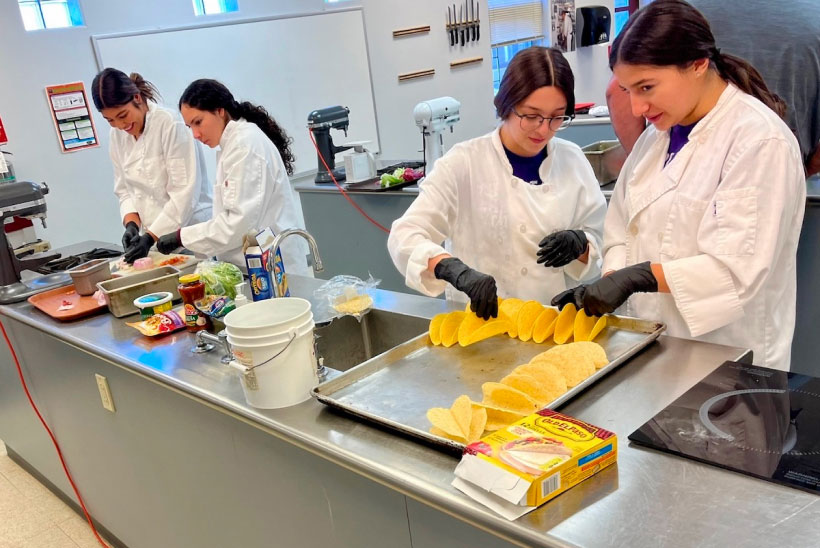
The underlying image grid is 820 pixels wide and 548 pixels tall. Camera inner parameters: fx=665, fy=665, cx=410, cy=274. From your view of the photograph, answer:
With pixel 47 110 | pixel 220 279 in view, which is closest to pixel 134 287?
pixel 220 279

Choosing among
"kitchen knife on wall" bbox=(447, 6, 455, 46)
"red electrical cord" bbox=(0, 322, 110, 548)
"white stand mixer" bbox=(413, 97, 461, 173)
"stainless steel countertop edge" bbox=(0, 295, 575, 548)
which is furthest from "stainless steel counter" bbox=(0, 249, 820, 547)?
"kitchen knife on wall" bbox=(447, 6, 455, 46)

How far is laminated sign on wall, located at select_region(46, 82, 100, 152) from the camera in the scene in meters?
4.11

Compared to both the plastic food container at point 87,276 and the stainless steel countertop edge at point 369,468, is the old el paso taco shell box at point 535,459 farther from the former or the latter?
the plastic food container at point 87,276

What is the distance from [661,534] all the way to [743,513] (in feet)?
0.40

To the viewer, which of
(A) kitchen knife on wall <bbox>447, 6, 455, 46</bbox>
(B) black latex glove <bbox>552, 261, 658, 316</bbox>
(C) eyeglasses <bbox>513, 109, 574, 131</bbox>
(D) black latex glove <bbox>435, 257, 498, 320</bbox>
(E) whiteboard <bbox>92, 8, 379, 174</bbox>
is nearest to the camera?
(B) black latex glove <bbox>552, 261, 658, 316</bbox>

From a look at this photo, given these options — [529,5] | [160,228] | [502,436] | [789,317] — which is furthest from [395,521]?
[529,5]

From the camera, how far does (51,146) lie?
4.12 meters

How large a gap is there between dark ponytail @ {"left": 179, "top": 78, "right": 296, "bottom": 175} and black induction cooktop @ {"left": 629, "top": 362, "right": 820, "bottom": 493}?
2.08 m

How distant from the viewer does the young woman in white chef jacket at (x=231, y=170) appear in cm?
259

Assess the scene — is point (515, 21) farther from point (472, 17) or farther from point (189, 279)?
point (189, 279)

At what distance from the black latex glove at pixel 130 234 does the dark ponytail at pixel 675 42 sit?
2186 millimetres

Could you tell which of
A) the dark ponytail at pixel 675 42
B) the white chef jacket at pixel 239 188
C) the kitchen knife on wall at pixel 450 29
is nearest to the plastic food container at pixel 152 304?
the white chef jacket at pixel 239 188

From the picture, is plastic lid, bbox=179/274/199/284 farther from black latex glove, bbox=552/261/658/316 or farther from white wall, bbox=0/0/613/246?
white wall, bbox=0/0/613/246

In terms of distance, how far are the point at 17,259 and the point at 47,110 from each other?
73.8 inches
